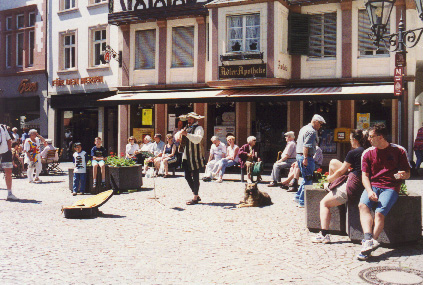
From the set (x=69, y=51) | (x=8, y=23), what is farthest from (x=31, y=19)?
(x=69, y=51)

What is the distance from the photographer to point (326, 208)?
22.2ft

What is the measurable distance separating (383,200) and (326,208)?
0.88m

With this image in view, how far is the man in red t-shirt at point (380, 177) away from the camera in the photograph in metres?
6.03

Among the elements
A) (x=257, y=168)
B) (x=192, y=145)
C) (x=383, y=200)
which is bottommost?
(x=257, y=168)

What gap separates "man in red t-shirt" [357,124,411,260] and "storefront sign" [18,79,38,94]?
75.2ft

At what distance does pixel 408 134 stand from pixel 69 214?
13072 mm

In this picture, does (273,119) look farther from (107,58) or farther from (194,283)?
(194,283)

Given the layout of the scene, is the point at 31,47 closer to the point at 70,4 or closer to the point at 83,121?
the point at 70,4

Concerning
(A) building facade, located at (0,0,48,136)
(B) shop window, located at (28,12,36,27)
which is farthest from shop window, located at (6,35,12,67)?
(B) shop window, located at (28,12,36,27)

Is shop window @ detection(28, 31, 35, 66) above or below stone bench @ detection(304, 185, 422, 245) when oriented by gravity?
above

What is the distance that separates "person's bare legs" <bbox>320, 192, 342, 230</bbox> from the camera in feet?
21.9

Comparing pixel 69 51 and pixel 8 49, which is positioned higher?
pixel 8 49

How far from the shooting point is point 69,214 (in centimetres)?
869

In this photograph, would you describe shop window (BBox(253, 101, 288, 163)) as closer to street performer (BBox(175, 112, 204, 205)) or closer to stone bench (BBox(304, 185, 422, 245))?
street performer (BBox(175, 112, 204, 205))
